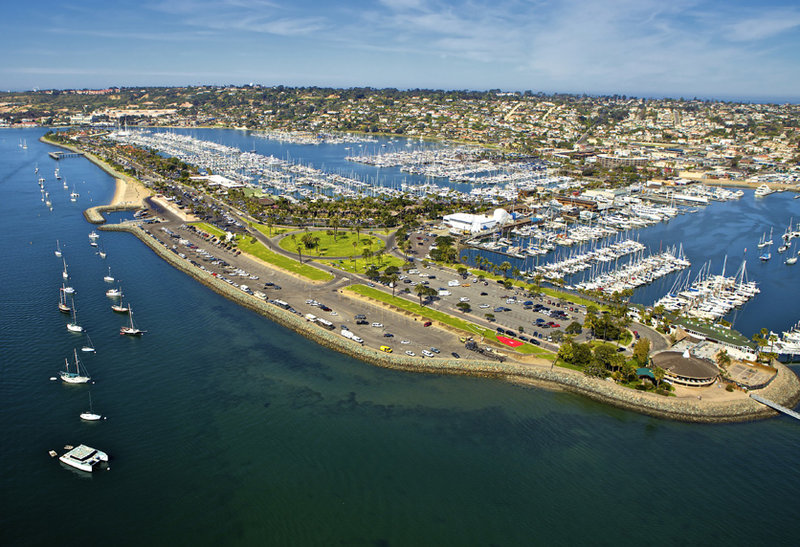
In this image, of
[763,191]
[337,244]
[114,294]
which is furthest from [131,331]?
[763,191]

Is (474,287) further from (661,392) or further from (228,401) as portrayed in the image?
(228,401)

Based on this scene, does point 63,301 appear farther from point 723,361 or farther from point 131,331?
point 723,361

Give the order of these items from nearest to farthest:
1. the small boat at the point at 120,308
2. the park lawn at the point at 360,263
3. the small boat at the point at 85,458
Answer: the small boat at the point at 85,458 < the small boat at the point at 120,308 < the park lawn at the point at 360,263

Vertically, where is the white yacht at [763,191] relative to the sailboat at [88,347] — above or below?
above

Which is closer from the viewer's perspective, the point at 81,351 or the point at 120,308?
the point at 81,351

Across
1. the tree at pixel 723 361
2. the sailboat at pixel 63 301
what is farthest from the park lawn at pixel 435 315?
the sailboat at pixel 63 301

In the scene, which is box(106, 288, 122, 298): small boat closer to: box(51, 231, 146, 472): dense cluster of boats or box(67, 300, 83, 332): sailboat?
box(51, 231, 146, 472): dense cluster of boats

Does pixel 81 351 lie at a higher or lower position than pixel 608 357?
lower

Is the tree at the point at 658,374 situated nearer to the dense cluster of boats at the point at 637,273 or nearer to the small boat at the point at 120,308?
the dense cluster of boats at the point at 637,273
